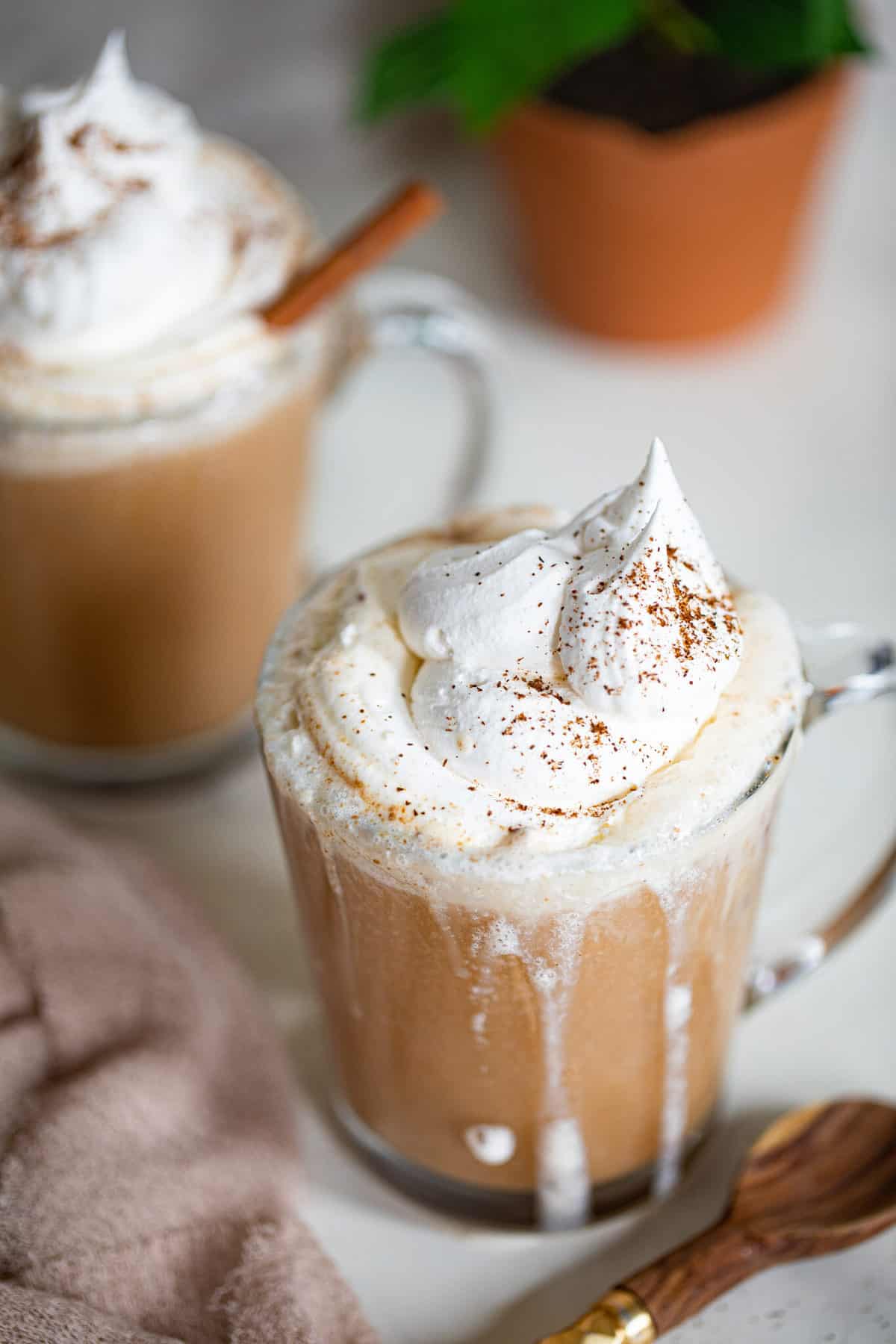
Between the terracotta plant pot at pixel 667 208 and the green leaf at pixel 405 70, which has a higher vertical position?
the green leaf at pixel 405 70

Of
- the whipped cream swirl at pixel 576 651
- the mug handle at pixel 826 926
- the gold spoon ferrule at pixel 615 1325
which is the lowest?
the gold spoon ferrule at pixel 615 1325

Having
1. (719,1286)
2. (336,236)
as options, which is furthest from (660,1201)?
(336,236)

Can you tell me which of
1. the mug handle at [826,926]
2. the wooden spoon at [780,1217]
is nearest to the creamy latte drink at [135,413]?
the mug handle at [826,926]

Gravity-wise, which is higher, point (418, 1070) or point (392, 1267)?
point (418, 1070)

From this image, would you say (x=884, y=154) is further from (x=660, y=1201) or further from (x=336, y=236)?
(x=660, y=1201)

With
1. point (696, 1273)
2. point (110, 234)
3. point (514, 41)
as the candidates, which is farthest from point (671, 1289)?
point (514, 41)

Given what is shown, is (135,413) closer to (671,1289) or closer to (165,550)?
(165,550)

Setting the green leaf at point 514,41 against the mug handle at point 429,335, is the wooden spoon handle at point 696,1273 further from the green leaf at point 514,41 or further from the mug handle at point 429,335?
the green leaf at point 514,41
